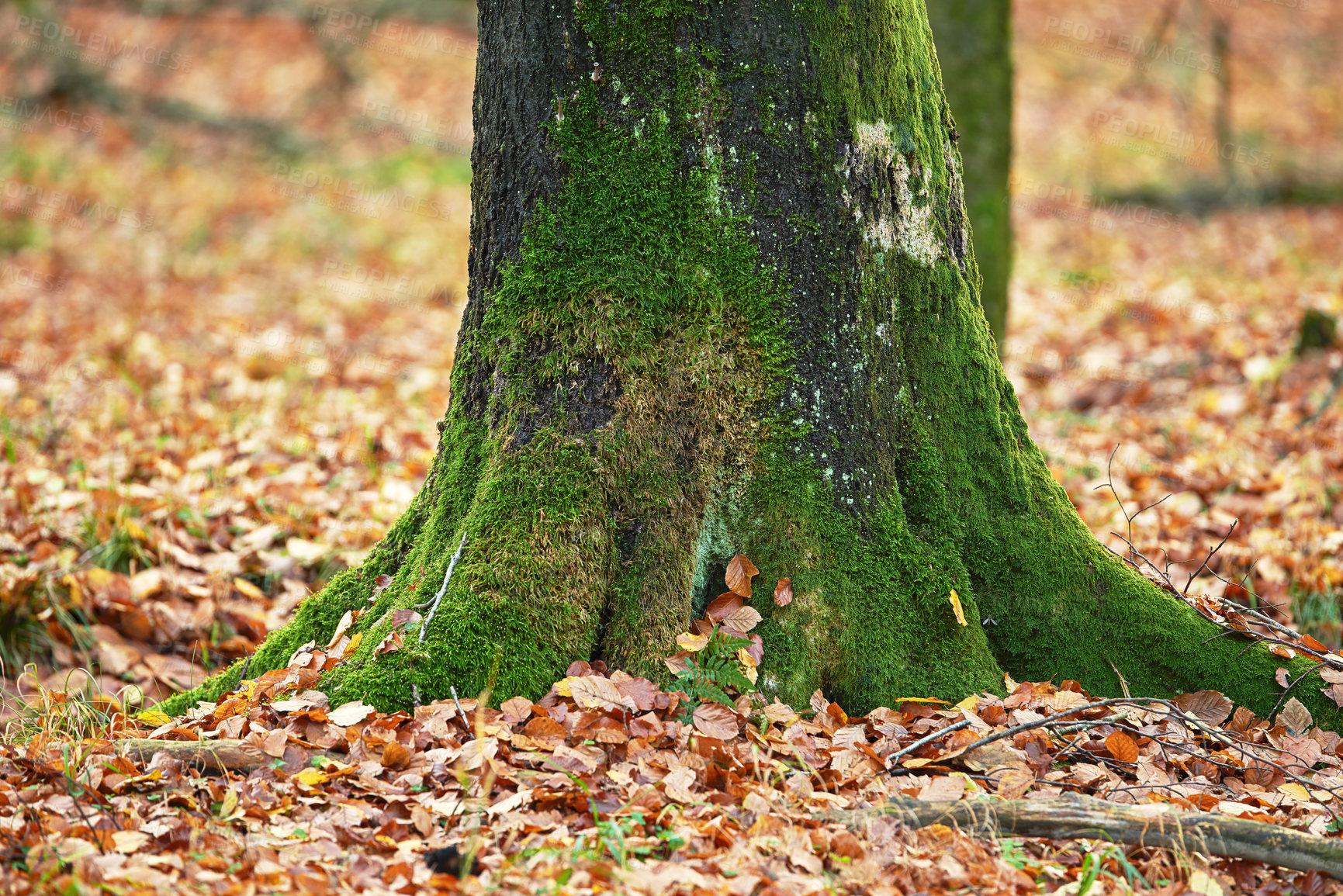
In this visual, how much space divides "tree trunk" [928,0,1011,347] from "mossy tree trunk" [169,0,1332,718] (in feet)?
13.3

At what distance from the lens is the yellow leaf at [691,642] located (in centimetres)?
262

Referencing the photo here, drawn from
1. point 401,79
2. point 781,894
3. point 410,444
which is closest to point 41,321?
point 410,444

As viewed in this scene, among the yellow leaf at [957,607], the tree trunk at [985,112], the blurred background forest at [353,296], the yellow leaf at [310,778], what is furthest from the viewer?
the tree trunk at [985,112]

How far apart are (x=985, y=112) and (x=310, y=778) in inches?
239

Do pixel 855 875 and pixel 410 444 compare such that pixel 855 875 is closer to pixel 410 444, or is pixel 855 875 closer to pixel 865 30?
pixel 865 30

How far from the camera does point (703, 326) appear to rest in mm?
2719

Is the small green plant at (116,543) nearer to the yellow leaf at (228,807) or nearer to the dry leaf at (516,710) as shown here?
the yellow leaf at (228,807)

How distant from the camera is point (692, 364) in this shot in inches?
107

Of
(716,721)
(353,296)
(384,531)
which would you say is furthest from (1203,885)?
(353,296)

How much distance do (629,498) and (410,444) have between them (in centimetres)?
318

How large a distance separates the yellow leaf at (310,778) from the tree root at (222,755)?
0.07m

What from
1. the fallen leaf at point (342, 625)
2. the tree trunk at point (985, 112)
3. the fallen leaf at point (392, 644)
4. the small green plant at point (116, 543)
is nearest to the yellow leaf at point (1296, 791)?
the fallen leaf at point (392, 644)

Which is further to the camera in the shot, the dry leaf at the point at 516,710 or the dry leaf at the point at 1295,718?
the dry leaf at the point at 1295,718

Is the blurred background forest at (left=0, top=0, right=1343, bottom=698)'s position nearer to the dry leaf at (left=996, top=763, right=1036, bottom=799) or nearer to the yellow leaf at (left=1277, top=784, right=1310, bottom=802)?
the yellow leaf at (left=1277, top=784, right=1310, bottom=802)
